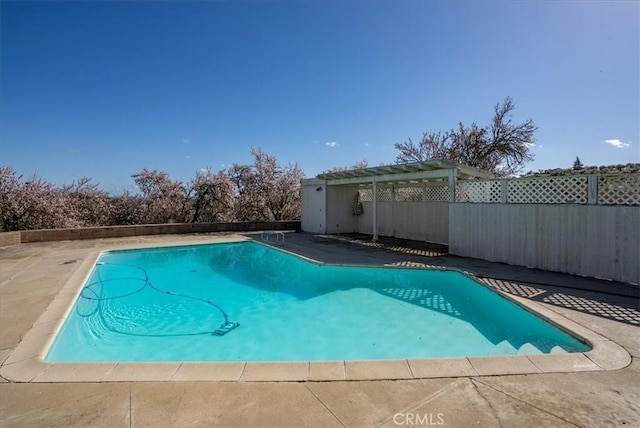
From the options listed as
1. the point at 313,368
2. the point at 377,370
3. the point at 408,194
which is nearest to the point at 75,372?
the point at 313,368

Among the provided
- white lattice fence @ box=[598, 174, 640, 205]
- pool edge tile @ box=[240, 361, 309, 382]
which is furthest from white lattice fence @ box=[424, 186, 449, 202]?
pool edge tile @ box=[240, 361, 309, 382]

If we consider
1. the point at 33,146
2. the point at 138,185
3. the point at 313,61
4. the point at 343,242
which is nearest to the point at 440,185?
the point at 343,242

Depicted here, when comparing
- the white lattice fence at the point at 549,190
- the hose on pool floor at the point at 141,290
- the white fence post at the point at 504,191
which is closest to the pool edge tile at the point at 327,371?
the hose on pool floor at the point at 141,290

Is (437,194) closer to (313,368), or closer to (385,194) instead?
(385,194)

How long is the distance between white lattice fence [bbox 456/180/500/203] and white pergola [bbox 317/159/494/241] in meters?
0.21

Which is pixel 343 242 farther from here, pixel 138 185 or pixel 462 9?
pixel 138 185

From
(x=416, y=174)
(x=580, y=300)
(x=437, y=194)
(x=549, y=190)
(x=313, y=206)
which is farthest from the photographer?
(x=313, y=206)

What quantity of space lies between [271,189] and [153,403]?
16.8m

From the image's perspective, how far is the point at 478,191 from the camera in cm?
888

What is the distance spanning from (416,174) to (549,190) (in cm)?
374

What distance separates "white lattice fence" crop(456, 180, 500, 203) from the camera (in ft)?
27.8

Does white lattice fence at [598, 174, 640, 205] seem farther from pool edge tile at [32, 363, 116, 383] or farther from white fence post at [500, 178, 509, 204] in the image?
pool edge tile at [32, 363, 116, 383]
